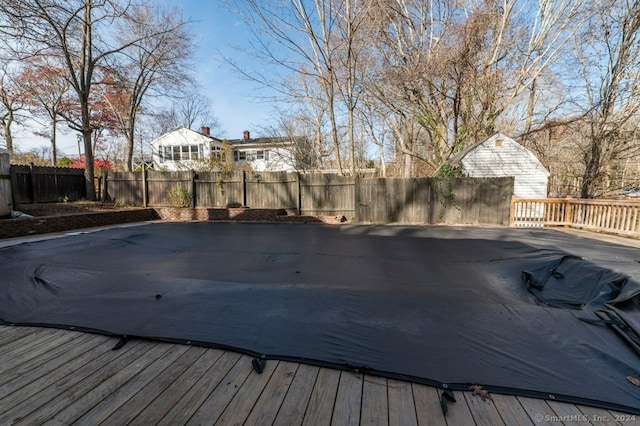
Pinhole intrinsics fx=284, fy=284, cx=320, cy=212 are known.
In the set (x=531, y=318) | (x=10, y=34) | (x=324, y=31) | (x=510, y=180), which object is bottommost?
(x=531, y=318)

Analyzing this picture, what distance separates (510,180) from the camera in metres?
7.99

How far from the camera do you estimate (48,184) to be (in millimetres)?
8766

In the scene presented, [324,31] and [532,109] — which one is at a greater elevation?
[324,31]

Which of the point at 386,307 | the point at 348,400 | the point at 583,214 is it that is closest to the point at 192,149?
the point at 583,214

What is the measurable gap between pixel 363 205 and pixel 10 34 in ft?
30.8

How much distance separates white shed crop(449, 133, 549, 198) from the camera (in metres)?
9.89

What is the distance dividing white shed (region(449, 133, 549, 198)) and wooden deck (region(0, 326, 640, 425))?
9.91 metres

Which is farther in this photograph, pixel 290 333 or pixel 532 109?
pixel 532 109

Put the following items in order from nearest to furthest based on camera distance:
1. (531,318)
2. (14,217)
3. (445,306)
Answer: (531,318) → (445,306) → (14,217)

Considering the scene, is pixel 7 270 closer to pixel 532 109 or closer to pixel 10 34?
pixel 10 34

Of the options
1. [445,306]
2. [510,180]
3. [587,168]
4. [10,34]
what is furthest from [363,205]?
[10,34]

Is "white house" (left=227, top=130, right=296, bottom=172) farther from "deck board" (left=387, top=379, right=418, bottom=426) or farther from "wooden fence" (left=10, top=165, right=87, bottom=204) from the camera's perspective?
"deck board" (left=387, top=379, right=418, bottom=426)

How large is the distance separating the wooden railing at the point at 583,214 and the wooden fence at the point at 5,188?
40.9ft

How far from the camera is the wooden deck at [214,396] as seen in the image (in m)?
1.26
